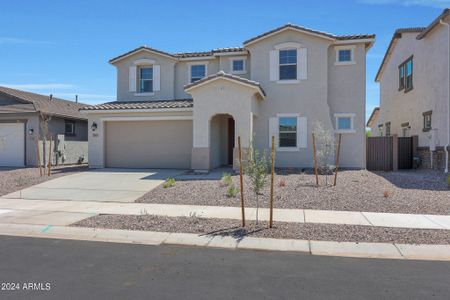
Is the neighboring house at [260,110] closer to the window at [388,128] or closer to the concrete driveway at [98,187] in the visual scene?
the concrete driveway at [98,187]

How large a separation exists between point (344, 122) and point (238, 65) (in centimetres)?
639

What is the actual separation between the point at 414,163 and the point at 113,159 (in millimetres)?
17062

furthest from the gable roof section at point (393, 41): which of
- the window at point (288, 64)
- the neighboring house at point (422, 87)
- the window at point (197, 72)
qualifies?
the window at point (197, 72)

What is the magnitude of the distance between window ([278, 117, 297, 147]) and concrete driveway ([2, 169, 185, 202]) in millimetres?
5550

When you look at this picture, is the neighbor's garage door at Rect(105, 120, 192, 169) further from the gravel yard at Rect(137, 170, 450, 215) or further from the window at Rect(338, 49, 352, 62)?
the window at Rect(338, 49, 352, 62)

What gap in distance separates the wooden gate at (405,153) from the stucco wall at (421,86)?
2.37 ft

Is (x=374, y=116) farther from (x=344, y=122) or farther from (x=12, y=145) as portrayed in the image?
(x=12, y=145)

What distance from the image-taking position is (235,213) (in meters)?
9.89

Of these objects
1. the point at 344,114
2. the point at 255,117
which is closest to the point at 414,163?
the point at 344,114

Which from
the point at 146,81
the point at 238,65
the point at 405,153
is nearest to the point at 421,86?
the point at 405,153

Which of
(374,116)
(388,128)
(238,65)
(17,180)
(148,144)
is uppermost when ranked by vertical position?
(238,65)

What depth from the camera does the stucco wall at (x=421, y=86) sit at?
18.4 meters

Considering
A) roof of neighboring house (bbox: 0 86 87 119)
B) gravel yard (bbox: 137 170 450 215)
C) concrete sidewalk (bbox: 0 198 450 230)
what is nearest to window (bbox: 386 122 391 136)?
gravel yard (bbox: 137 170 450 215)

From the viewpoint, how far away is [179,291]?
4.98 meters
